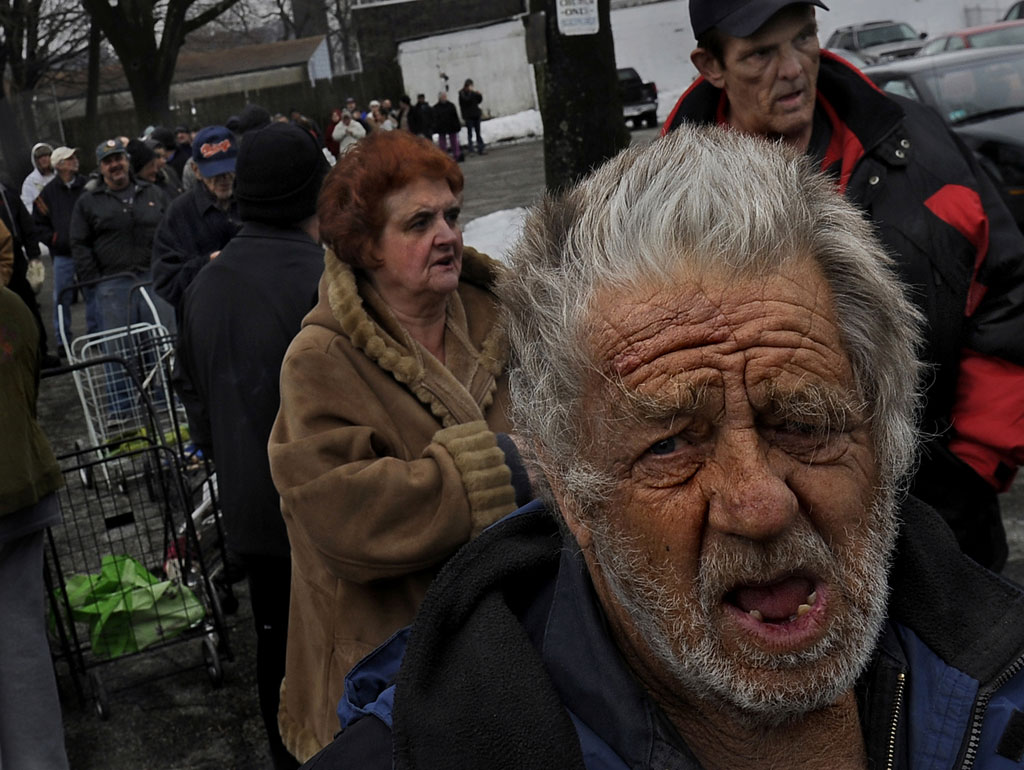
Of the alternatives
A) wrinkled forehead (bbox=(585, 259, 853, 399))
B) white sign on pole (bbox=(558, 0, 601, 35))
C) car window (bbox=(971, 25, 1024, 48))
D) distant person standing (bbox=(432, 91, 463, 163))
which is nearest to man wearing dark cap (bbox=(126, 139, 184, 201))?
white sign on pole (bbox=(558, 0, 601, 35))

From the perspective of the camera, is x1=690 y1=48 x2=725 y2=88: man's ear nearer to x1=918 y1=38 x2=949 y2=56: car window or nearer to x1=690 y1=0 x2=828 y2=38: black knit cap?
x1=690 y1=0 x2=828 y2=38: black knit cap

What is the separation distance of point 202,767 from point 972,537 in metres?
3.16

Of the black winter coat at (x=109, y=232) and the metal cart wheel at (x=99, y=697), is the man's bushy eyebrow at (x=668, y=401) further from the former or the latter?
the black winter coat at (x=109, y=232)

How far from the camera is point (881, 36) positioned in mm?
28250

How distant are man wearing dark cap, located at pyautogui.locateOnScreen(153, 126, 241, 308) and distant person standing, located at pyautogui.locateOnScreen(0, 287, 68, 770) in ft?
8.55

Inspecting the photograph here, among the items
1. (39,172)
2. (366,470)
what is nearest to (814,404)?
(366,470)

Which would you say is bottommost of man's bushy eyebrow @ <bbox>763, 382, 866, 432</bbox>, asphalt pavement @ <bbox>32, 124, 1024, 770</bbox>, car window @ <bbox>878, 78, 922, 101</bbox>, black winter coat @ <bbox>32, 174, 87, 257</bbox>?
asphalt pavement @ <bbox>32, 124, 1024, 770</bbox>

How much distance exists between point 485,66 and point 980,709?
43252 millimetres

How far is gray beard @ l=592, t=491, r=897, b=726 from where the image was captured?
4.83 ft

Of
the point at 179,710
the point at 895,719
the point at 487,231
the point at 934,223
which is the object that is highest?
the point at 934,223

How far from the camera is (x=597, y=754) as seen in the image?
1.50 meters

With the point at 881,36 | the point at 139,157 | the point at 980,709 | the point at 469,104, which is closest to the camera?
the point at 980,709

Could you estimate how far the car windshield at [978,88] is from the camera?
34.2 feet

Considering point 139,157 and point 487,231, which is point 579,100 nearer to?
point 139,157
